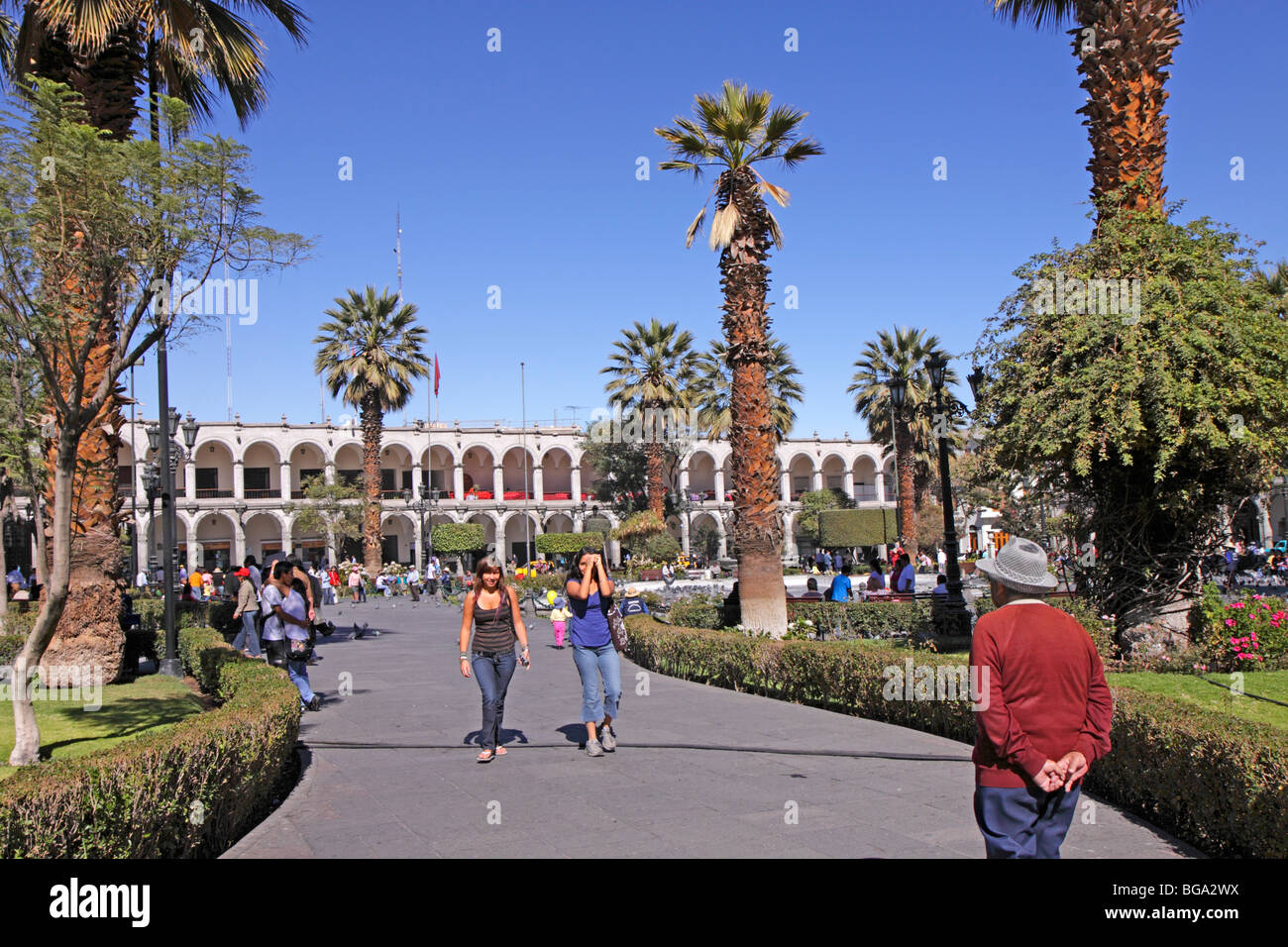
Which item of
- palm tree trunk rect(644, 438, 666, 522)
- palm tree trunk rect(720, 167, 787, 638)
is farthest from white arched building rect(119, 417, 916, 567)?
palm tree trunk rect(720, 167, 787, 638)

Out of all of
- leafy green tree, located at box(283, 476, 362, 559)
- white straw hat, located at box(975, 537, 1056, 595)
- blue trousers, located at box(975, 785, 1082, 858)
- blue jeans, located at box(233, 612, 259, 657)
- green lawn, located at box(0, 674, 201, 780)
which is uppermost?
leafy green tree, located at box(283, 476, 362, 559)

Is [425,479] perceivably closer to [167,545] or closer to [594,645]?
[167,545]

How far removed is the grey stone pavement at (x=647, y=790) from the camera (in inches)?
200

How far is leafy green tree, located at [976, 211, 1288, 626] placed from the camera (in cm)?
937

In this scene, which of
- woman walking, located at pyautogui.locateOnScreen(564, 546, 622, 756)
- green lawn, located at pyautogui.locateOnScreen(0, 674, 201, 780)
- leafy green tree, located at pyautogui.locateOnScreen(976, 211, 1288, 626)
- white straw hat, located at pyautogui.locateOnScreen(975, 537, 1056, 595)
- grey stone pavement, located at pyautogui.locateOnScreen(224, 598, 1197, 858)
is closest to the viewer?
white straw hat, located at pyautogui.locateOnScreen(975, 537, 1056, 595)

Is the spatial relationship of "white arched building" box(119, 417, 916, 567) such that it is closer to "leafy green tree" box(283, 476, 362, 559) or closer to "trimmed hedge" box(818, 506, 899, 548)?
"leafy green tree" box(283, 476, 362, 559)

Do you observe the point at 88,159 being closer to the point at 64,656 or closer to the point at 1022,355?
the point at 64,656

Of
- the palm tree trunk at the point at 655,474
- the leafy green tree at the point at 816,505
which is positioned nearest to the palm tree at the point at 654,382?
the palm tree trunk at the point at 655,474

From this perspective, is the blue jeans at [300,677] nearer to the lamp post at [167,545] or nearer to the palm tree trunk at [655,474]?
the lamp post at [167,545]

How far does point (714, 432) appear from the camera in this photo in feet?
116

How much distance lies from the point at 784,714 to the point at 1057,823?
6004 mm

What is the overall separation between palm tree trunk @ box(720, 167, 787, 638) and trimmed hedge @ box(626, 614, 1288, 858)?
171 inches


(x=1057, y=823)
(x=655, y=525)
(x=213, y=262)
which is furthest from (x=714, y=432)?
(x=1057, y=823)

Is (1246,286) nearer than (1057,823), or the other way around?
(1057,823)
